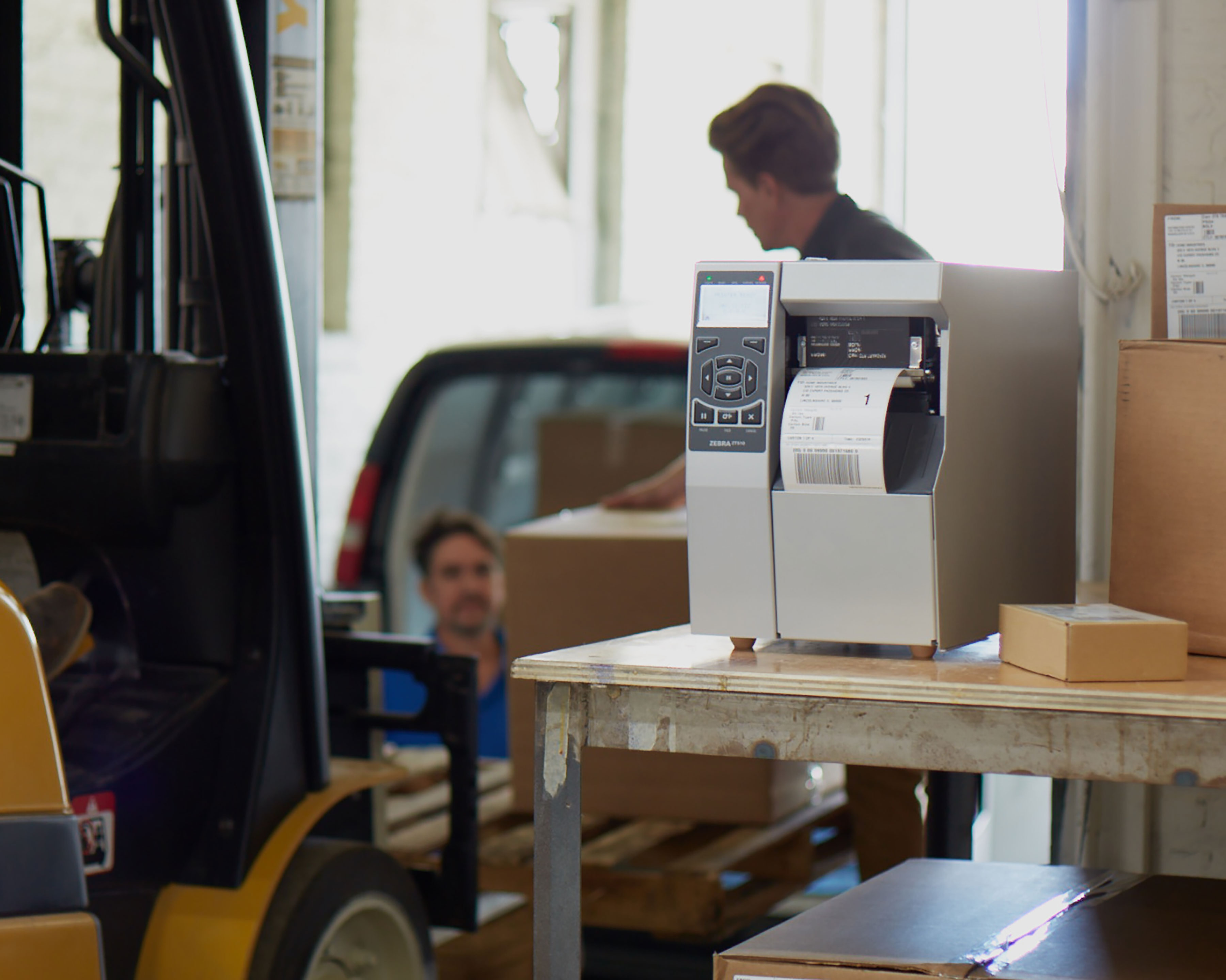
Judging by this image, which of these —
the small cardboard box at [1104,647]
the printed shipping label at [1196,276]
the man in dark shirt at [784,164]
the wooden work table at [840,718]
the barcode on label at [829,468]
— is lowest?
the wooden work table at [840,718]

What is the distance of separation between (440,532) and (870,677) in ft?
10.5

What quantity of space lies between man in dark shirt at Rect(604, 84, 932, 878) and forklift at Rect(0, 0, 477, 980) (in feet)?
3.25

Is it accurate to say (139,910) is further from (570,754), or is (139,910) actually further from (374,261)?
(374,261)

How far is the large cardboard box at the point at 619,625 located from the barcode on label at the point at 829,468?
1.17 m

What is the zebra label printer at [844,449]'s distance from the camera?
1.68 metres

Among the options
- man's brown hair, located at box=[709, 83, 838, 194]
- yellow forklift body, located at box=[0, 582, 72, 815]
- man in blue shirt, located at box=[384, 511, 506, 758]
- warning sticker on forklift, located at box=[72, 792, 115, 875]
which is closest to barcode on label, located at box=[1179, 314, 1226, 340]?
man's brown hair, located at box=[709, 83, 838, 194]

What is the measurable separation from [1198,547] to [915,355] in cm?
41

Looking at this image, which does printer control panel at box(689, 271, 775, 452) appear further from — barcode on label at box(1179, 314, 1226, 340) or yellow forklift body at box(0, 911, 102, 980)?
yellow forklift body at box(0, 911, 102, 980)

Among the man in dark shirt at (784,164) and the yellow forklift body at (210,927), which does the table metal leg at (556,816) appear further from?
the man in dark shirt at (784,164)

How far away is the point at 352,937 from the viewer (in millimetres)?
2539

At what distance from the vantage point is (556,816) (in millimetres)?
1706

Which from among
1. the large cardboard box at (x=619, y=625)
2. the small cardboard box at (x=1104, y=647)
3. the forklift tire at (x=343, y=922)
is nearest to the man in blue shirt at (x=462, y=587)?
the large cardboard box at (x=619, y=625)

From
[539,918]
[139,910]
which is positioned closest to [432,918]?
[139,910]

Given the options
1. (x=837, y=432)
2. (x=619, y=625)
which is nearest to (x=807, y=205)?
(x=619, y=625)
